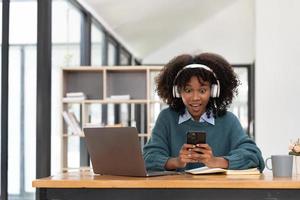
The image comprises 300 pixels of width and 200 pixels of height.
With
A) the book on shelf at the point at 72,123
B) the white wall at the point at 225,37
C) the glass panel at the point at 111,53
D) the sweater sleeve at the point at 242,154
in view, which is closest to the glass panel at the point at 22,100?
the book on shelf at the point at 72,123

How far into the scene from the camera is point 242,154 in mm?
2104

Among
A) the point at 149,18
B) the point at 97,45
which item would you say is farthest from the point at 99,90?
the point at 149,18

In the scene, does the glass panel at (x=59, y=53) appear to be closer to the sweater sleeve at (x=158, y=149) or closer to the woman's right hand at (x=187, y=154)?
the sweater sleeve at (x=158, y=149)

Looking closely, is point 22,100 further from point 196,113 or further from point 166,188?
point 166,188

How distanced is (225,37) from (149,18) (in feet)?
8.35

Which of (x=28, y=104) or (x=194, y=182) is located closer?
(x=194, y=182)

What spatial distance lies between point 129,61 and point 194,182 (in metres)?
7.94

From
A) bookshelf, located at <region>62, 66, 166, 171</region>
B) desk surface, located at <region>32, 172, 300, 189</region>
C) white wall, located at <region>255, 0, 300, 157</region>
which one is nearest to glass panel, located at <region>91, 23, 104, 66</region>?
bookshelf, located at <region>62, 66, 166, 171</region>

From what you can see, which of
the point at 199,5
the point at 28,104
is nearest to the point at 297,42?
the point at 28,104

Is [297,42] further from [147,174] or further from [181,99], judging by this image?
[147,174]

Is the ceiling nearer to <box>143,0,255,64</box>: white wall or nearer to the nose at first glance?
<box>143,0,255,64</box>: white wall

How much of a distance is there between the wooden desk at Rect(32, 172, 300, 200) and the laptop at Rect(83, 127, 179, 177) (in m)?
0.08

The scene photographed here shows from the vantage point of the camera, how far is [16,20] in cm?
423

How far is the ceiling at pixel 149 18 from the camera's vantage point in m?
6.48
